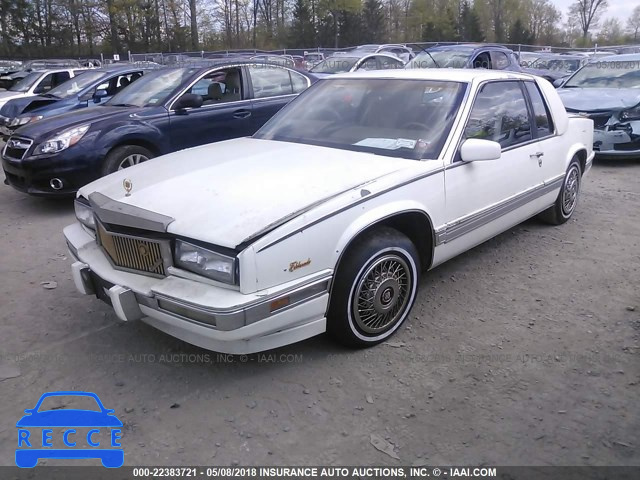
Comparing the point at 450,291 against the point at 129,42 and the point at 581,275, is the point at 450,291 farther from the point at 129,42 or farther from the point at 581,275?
the point at 129,42

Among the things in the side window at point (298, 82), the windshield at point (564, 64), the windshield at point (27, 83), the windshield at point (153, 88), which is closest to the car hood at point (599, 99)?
the side window at point (298, 82)

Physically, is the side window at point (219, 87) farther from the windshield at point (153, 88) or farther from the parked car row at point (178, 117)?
the windshield at point (153, 88)

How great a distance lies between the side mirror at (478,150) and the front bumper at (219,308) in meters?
1.36

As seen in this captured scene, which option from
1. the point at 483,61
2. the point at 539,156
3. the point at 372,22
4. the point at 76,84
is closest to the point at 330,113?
the point at 539,156

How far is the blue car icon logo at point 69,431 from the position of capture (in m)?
2.46

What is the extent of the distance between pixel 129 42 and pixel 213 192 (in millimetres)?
52164

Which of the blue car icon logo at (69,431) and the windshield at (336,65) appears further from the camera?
the windshield at (336,65)

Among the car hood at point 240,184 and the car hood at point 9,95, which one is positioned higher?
the car hood at point 9,95

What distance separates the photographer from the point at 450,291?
3990 mm

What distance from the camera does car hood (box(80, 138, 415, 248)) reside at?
2.67 m

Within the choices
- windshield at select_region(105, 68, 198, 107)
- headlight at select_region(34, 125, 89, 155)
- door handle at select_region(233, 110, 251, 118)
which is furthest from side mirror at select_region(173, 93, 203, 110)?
headlight at select_region(34, 125, 89, 155)

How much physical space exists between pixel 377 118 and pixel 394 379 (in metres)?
1.91

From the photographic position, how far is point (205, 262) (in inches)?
104

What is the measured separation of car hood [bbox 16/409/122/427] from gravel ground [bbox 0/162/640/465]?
2.5 inches
